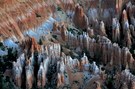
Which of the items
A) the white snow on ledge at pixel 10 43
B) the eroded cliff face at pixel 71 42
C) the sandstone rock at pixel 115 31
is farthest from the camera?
the sandstone rock at pixel 115 31

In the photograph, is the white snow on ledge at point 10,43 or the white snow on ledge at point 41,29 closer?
the white snow on ledge at point 10,43

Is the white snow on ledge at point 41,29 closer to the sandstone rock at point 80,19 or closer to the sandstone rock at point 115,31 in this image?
the sandstone rock at point 80,19

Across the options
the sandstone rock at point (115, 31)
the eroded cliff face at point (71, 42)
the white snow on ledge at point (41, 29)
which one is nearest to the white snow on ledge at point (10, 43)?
the eroded cliff face at point (71, 42)

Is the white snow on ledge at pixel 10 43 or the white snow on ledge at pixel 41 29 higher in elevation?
the white snow on ledge at pixel 41 29

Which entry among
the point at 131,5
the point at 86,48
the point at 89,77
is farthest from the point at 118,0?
the point at 89,77

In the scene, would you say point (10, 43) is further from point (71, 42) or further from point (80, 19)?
point (80, 19)

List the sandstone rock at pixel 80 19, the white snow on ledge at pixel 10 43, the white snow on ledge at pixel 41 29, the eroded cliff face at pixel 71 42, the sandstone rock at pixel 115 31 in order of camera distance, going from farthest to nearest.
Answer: the sandstone rock at pixel 80 19, the sandstone rock at pixel 115 31, the white snow on ledge at pixel 41 29, the white snow on ledge at pixel 10 43, the eroded cliff face at pixel 71 42

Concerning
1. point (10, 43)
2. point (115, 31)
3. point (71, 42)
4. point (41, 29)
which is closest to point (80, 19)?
point (115, 31)

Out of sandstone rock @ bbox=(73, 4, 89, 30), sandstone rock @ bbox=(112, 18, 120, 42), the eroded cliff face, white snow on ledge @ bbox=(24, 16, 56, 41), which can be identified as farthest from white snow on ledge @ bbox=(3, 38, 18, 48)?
sandstone rock @ bbox=(112, 18, 120, 42)

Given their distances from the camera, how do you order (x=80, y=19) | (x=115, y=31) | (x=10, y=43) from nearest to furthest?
(x=10, y=43) → (x=115, y=31) → (x=80, y=19)

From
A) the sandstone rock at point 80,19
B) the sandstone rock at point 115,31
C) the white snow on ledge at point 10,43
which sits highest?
the sandstone rock at point 80,19

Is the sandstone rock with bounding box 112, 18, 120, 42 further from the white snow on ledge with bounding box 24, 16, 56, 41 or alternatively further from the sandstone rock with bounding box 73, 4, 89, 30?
the white snow on ledge with bounding box 24, 16, 56, 41

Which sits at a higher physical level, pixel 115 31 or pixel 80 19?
pixel 80 19
